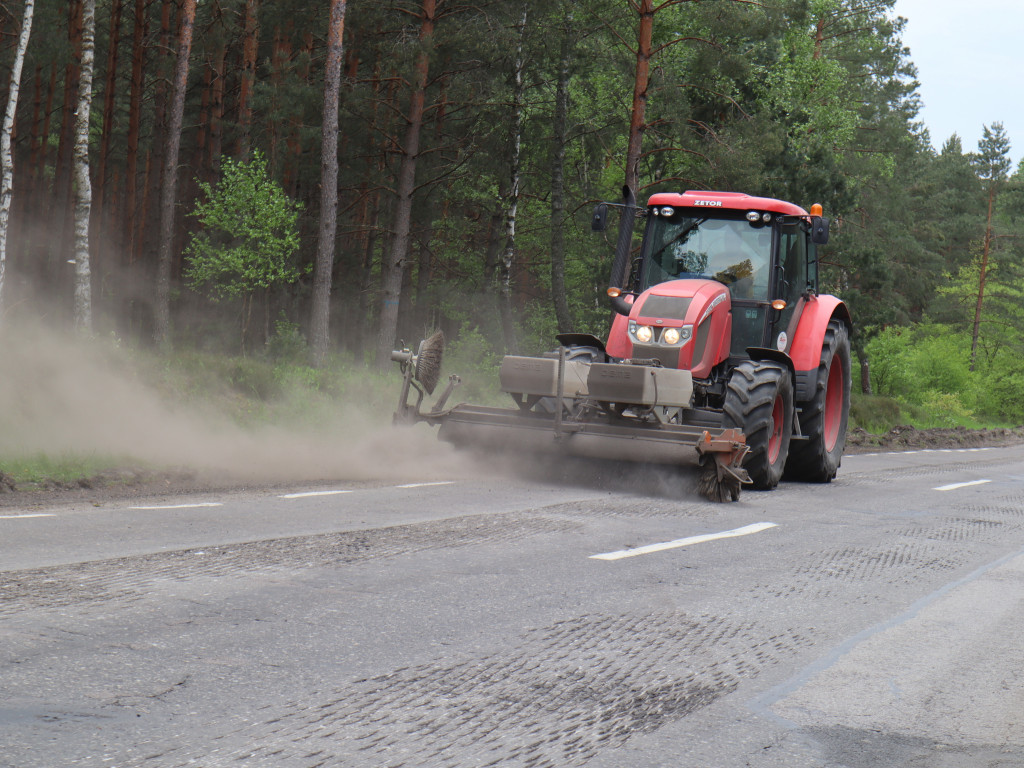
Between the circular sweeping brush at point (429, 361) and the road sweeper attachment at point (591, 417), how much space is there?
0.01 metres

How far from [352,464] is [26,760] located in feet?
28.3

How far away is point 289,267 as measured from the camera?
93.1ft

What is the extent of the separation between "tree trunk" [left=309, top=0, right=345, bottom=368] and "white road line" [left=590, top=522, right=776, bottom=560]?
13.0m

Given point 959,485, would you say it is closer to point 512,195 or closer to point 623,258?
point 623,258

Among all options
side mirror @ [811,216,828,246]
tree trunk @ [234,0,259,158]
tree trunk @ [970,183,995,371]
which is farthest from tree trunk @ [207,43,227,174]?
tree trunk @ [970,183,995,371]

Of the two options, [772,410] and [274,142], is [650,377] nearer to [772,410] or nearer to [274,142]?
[772,410]

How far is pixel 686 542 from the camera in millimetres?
7598

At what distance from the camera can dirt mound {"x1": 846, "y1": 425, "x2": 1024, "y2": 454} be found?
2334 cm

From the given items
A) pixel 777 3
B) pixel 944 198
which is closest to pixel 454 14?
pixel 777 3

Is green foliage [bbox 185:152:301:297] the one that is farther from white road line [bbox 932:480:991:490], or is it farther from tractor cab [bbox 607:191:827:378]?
white road line [bbox 932:480:991:490]

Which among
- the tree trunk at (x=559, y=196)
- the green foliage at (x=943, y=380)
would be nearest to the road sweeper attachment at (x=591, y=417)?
the tree trunk at (x=559, y=196)

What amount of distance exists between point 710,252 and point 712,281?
0.47 m

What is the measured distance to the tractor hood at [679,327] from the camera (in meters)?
→ 11.2

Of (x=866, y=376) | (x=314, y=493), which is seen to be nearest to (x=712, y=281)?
(x=314, y=493)
